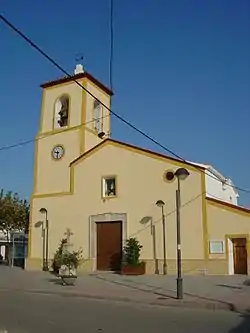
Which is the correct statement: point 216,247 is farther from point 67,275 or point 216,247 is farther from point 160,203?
point 67,275

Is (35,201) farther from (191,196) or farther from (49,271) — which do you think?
(191,196)

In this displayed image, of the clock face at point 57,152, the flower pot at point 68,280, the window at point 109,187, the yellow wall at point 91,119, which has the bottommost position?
the flower pot at point 68,280

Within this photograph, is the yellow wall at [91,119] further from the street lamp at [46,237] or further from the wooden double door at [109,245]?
the wooden double door at [109,245]

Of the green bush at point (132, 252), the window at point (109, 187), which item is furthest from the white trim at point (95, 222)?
the window at point (109, 187)

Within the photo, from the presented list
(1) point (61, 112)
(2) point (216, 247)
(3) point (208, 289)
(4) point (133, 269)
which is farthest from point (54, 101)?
(3) point (208, 289)

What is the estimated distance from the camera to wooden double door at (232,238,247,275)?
24.5m

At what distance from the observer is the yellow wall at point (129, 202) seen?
2561 centimetres

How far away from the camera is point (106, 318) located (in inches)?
428

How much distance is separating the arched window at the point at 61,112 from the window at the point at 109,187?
607 cm

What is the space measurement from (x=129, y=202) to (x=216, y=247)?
233 inches

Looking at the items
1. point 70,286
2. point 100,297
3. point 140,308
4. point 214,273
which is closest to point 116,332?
point 140,308

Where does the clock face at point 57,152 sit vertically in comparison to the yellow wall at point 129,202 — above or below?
above

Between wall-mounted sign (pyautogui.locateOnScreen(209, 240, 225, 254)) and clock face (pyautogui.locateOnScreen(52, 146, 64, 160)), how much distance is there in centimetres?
1238

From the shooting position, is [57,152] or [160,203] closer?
[160,203]
